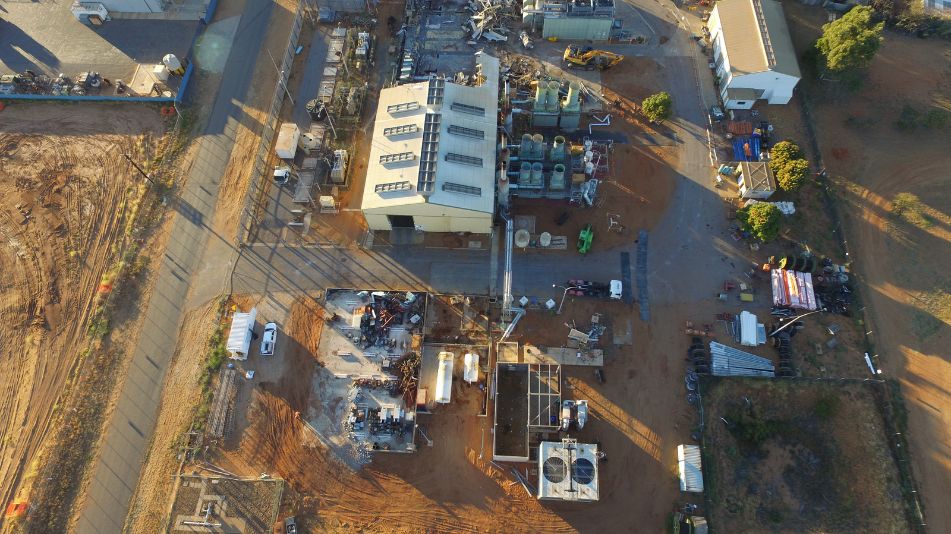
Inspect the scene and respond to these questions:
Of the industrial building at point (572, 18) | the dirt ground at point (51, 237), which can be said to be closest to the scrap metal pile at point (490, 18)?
the industrial building at point (572, 18)

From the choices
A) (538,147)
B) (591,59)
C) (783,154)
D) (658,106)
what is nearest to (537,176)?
(538,147)

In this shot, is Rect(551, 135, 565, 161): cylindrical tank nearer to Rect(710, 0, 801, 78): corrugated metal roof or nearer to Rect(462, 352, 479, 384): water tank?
Rect(710, 0, 801, 78): corrugated metal roof

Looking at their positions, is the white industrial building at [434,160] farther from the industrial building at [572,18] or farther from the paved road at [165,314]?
the paved road at [165,314]

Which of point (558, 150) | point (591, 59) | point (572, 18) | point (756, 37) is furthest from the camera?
point (572, 18)

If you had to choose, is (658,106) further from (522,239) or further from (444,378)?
(444,378)

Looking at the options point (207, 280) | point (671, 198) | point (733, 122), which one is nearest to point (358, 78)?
point (207, 280)

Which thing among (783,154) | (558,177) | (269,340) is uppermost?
(783,154)

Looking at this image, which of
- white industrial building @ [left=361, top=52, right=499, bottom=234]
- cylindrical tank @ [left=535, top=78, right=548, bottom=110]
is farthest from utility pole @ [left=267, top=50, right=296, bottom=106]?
cylindrical tank @ [left=535, top=78, right=548, bottom=110]
